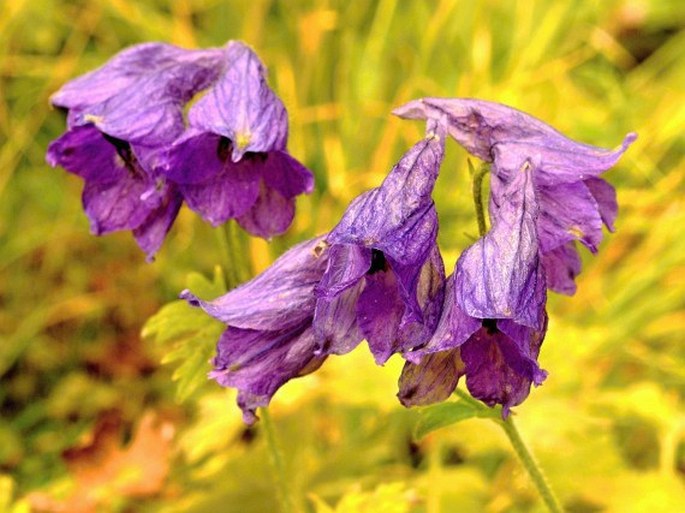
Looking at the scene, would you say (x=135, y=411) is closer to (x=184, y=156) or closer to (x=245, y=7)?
(x=245, y=7)

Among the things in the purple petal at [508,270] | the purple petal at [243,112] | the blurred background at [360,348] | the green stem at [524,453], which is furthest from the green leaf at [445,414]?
the blurred background at [360,348]

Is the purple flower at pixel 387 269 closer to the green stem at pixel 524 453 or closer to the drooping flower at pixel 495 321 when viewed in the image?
the drooping flower at pixel 495 321

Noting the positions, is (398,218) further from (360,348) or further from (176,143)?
(360,348)

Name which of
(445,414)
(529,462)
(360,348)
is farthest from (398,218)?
(360,348)

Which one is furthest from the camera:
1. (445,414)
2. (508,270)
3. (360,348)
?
(360,348)

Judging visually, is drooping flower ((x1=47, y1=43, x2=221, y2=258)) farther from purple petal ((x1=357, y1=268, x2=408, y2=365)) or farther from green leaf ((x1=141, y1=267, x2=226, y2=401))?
purple petal ((x1=357, y1=268, x2=408, y2=365))

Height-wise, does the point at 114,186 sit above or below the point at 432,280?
below

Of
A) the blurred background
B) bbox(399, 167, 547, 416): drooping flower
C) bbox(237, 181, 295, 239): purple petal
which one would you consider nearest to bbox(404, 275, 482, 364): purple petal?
bbox(399, 167, 547, 416): drooping flower
